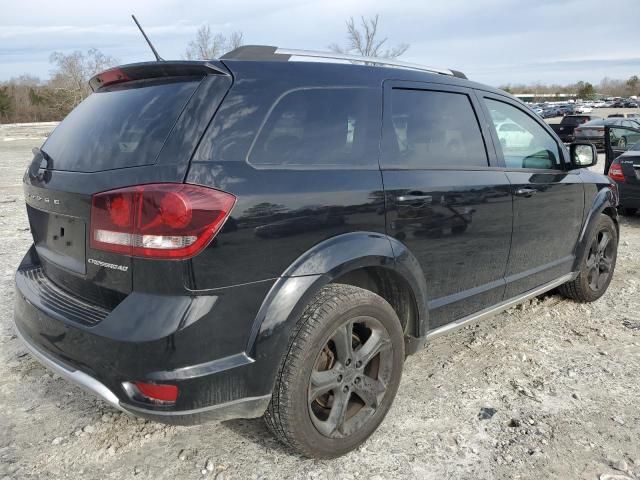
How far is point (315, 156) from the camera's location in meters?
2.47

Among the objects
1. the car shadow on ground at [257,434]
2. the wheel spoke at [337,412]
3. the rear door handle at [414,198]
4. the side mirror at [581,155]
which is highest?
the side mirror at [581,155]

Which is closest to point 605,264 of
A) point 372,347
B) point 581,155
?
point 581,155

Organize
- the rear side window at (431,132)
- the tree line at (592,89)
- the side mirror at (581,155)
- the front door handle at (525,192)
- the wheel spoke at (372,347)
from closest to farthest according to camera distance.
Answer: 1. the wheel spoke at (372,347)
2. the rear side window at (431,132)
3. the front door handle at (525,192)
4. the side mirror at (581,155)
5. the tree line at (592,89)

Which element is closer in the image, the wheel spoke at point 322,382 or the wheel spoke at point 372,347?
the wheel spoke at point 322,382

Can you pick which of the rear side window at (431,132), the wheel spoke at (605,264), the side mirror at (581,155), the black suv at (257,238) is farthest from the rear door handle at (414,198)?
the wheel spoke at (605,264)

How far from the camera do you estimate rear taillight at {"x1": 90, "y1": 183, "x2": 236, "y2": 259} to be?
1988mm

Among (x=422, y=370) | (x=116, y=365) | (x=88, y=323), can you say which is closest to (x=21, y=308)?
(x=88, y=323)

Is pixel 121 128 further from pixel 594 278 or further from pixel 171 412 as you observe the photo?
pixel 594 278

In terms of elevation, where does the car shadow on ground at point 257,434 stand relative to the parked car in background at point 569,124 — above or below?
below

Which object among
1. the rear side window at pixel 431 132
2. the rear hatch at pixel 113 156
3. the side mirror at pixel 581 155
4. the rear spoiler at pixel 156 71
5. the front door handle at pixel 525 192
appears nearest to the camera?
the rear hatch at pixel 113 156

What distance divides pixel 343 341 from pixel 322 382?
0.68ft

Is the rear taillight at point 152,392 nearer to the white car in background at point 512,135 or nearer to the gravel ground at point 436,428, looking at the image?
the gravel ground at point 436,428

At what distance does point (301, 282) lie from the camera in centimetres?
227

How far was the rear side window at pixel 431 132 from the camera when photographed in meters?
2.83
